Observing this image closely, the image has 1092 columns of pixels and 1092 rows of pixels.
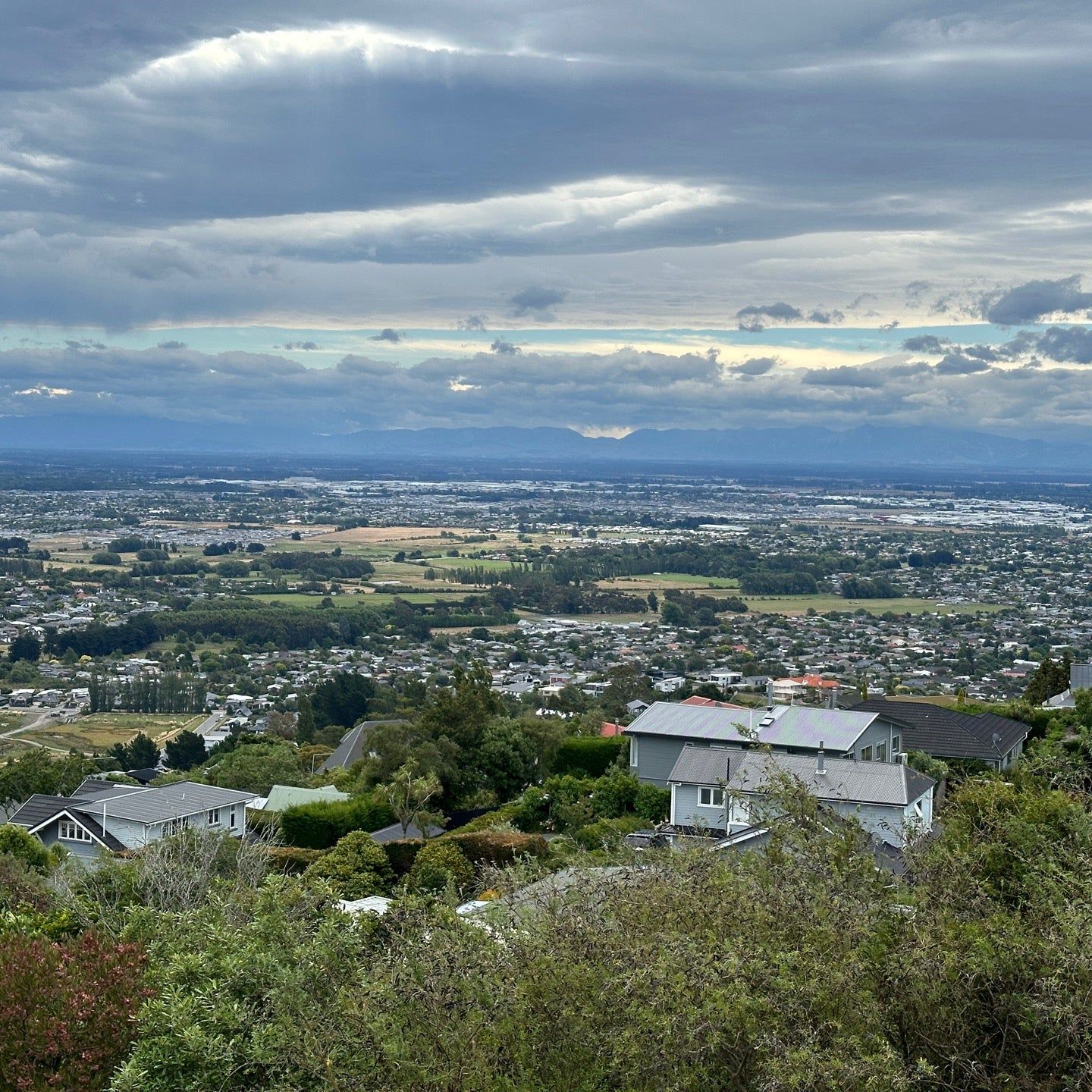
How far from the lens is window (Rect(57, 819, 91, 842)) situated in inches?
1101

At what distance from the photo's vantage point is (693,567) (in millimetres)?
124500

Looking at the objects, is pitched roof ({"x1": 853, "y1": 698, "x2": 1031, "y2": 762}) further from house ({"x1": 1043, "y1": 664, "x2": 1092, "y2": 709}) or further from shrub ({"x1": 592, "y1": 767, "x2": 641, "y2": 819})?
shrub ({"x1": 592, "y1": 767, "x2": 641, "y2": 819})

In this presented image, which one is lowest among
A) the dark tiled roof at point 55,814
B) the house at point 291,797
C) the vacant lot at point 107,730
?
the vacant lot at point 107,730

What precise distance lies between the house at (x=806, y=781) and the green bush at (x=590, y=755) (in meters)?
5.24

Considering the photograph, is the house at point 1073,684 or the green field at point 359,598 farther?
the green field at point 359,598

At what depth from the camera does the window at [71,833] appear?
2795 centimetres

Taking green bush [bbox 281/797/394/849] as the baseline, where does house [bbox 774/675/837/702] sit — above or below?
below

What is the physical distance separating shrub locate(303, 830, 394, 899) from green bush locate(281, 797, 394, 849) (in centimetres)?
306

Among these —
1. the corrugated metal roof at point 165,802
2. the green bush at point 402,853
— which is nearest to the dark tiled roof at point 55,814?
the corrugated metal roof at point 165,802

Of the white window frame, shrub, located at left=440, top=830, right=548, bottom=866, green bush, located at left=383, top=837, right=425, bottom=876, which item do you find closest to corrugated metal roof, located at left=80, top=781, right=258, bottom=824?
green bush, located at left=383, top=837, right=425, bottom=876

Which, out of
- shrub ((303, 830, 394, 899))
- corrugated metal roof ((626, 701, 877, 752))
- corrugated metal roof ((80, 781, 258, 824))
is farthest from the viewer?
corrugated metal roof ((80, 781, 258, 824))

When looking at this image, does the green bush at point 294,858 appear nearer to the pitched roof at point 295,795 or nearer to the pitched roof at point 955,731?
the pitched roof at point 295,795

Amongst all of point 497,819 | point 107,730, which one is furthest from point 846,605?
point 497,819

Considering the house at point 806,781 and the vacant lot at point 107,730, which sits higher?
the house at point 806,781
